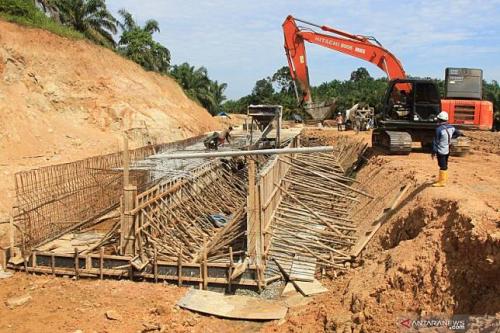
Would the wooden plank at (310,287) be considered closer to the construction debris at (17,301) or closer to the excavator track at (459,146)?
the construction debris at (17,301)

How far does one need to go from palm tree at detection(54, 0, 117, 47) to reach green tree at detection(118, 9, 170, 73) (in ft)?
6.18

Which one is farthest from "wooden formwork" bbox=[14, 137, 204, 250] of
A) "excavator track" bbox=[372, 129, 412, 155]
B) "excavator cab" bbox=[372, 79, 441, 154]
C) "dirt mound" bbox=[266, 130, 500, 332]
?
"excavator cab" bbox=[372, 79, 441, 154]

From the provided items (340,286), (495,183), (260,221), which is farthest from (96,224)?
(495,183)

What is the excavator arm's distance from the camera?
1808cm

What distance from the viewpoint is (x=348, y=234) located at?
10.4 meters

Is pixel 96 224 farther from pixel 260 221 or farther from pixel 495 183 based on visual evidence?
pixel 495 183

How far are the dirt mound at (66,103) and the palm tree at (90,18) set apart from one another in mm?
6610

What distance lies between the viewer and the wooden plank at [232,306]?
25.0 feet

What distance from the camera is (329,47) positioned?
19.5 m

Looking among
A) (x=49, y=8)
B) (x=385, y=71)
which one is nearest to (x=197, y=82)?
(x=49, y=8)

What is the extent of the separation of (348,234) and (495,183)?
3.09 meters

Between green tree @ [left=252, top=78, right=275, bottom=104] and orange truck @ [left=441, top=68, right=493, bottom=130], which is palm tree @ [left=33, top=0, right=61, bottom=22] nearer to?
Result: orange truck @ [left=441, top=68, right=493, bottom=130]

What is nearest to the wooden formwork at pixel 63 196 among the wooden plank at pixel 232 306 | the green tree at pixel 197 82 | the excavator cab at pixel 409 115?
the wooden plank at pixel 232 306

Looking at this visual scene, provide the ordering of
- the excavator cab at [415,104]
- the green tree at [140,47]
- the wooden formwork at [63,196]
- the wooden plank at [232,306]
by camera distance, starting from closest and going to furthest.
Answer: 1. the wooden plank at [232,306]
2. the wooden formwork at [63,196]
3. the excavator cab at [415,104]
4. the green tree at [140,47]
